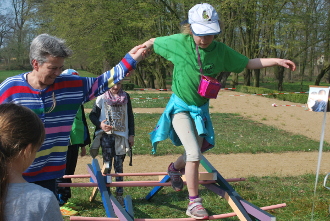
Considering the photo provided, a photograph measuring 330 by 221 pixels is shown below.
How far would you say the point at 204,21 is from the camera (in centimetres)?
366

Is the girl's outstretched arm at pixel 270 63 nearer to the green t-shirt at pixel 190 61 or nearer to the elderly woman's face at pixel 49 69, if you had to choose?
the green t-shirt at pixel 190 61

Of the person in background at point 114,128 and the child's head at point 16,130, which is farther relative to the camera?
the person in background at point 114,128

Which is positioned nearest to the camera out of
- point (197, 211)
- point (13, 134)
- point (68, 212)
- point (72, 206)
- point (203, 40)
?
point (13, 134)

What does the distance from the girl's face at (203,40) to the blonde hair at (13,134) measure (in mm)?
2249

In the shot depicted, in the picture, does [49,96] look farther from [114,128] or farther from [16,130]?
[114,128]

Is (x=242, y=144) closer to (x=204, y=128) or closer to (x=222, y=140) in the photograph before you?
(x=222, y=140)

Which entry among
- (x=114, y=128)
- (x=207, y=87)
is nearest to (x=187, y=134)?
(x=207, y=87)

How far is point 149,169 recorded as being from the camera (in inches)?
257

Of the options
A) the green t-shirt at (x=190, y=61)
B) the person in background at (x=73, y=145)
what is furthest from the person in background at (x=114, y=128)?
the green t-shirt at (x=190, y=61)

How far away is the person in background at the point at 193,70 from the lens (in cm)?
371

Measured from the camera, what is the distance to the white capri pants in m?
3.72

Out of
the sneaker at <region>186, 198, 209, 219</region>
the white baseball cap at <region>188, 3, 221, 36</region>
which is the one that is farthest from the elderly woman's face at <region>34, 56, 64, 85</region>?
the sneaker at <region>186, 198, 209, 219</region>

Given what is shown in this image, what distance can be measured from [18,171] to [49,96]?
127cm

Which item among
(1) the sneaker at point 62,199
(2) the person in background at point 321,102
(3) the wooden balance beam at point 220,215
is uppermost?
(2) the person in background at point 321,102
